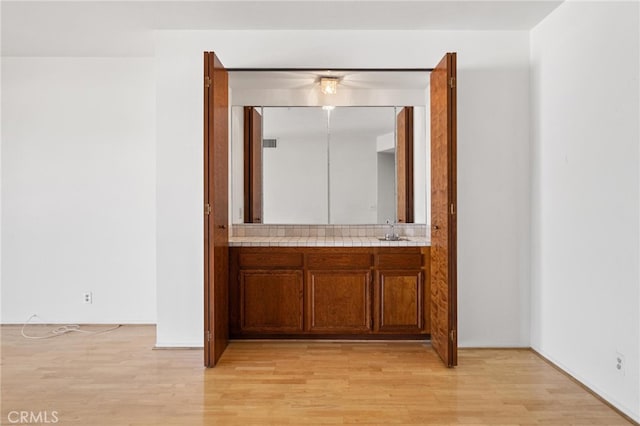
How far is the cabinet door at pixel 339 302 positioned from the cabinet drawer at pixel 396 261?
0.14 m

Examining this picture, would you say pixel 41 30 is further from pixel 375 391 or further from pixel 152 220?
pixel 375 391

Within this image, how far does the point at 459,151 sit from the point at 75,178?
348cm

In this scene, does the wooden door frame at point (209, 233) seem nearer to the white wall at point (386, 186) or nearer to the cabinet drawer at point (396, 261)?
the cabinet drawer at point (396, 261)

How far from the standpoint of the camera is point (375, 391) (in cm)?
270

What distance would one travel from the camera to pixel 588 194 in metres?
2.73

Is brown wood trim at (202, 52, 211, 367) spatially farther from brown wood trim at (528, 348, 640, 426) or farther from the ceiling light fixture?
brown wood trim at (528, 348, 640, 426)

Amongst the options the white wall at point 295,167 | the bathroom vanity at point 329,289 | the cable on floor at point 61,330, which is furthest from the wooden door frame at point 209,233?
the cable on floor at point 61,330

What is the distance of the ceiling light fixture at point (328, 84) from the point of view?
155 inches

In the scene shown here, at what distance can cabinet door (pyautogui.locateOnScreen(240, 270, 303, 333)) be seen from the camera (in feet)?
11.9

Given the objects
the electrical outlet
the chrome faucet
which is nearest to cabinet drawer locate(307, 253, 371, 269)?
the chrome faucet

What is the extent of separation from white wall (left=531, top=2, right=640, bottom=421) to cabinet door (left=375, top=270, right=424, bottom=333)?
2.93 feet

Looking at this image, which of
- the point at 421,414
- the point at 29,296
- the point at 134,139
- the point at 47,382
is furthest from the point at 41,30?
the point at 421,414

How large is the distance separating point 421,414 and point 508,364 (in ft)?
3.59

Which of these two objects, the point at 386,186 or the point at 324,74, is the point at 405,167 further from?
the point at 324,74
